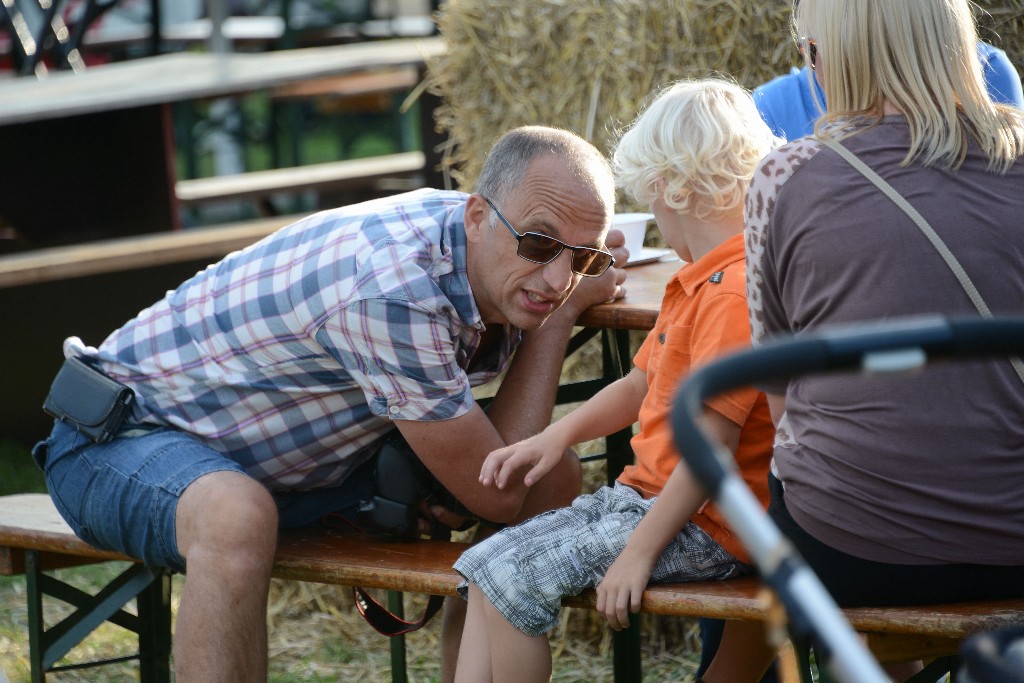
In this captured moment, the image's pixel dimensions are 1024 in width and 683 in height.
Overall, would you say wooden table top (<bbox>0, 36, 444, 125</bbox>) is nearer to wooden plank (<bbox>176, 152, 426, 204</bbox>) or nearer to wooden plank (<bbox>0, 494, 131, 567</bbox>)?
wooden plank (<bbox>176, 152, 426, 204</bbox>)

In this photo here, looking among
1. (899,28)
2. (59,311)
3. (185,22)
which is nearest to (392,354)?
(899,28)

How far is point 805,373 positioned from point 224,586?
67.2 inches

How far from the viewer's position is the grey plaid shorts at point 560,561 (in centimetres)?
231

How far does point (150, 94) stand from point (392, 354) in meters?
4.11

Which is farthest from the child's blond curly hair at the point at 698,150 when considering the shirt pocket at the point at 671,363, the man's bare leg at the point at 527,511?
the man's bare leg at the point at 527,511

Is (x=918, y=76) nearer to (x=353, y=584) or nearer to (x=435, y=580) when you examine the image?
(x=435, y=580)

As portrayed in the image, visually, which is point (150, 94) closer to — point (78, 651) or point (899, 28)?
point (78, 651)

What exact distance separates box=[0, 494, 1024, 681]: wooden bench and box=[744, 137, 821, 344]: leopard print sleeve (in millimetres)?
492

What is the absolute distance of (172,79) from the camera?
6742 millimetres

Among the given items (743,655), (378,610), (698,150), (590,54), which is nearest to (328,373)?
(378,610)

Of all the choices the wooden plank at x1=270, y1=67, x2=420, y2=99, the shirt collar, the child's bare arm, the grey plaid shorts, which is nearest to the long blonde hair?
the shirt collar

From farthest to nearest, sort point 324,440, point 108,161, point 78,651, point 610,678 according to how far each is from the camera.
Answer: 1. point 108,161
2. point 78,651
3. point 610,678
4. point 324,440

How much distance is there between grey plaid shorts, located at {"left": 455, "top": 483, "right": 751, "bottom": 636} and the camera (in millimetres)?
2311

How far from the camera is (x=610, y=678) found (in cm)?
392
